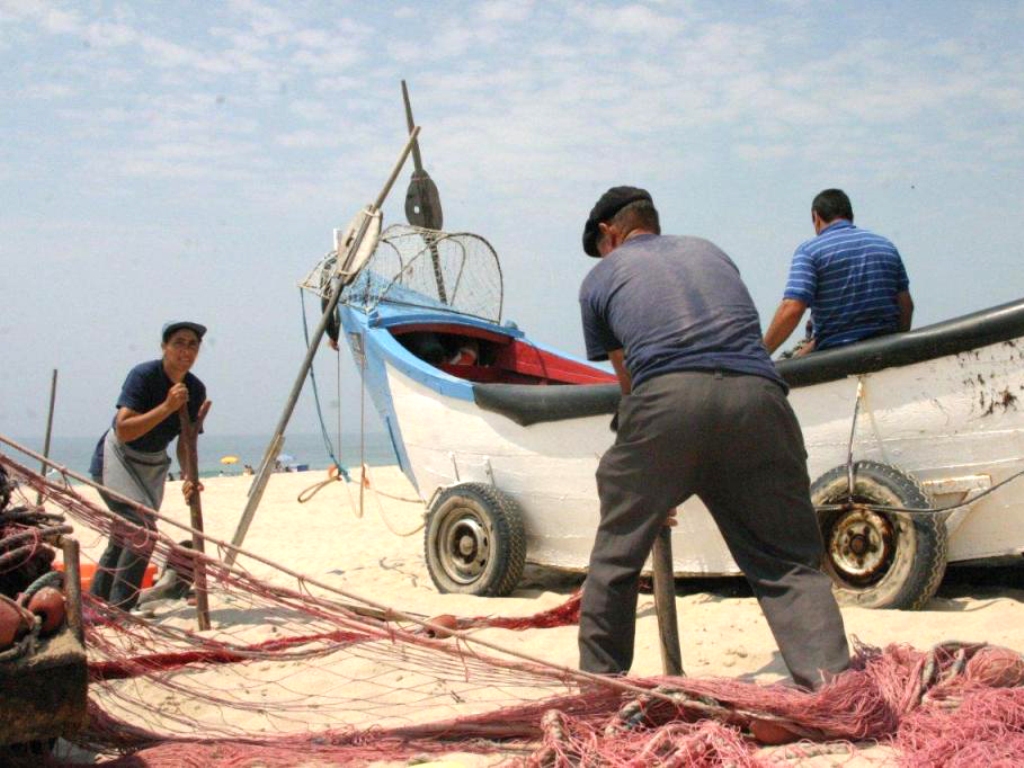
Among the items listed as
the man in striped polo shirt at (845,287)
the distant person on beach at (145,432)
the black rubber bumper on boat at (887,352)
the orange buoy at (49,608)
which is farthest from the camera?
the distant person on beach at (145,432)

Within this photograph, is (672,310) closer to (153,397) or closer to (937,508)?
(937,508)

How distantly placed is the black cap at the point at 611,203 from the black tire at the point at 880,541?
5.68 ft

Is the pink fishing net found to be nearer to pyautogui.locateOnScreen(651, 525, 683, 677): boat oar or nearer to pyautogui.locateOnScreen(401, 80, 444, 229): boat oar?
pyautogui.locateOnScreen(651, 525, 683, 677): boat oar

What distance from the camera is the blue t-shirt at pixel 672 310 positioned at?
3.22 m

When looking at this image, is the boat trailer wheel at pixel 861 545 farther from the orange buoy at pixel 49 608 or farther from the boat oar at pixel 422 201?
the boat oar at pixel 422 201

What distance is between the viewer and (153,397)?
18.7 feet

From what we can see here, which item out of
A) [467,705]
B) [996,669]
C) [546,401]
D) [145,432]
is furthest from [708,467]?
[145,432]

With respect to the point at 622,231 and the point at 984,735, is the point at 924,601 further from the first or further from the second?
the point at 622,231

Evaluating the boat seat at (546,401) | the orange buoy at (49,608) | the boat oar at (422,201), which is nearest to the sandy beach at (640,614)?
the boat seat at (546,401)

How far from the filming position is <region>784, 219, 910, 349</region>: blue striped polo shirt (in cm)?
484

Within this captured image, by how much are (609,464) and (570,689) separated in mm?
705

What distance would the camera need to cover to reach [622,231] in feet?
12.1

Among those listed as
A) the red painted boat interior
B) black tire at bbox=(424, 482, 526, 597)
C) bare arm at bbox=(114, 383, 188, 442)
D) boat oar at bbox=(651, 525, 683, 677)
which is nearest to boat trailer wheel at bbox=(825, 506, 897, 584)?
boat oar at bbox=(651, 525, 683, 677)

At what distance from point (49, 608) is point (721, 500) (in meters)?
1.98
